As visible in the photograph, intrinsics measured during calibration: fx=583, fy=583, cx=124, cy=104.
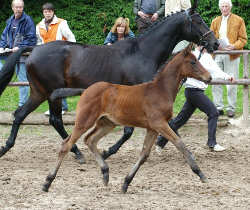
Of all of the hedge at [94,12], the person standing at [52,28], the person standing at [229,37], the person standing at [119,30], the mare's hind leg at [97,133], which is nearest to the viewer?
the mare's hind leg at [97,133]

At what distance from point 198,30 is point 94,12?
907 cm

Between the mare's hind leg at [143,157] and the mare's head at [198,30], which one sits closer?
the mare's hind leg at [143,157]

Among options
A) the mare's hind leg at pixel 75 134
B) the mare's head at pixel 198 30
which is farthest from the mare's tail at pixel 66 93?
the mare's head at pixel 198 30

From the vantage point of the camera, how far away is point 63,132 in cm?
773

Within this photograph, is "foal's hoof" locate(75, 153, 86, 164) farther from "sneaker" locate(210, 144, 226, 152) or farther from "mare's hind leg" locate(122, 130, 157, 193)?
"sneaker" locate(210, 144, 226, 152)

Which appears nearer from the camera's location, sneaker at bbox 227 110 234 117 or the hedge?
sneaker at bbox 227 110 234 117

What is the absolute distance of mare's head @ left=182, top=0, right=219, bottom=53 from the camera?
7.25 meters

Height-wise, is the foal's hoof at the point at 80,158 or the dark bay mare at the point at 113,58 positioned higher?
the dark bay mare at the point at 113,58

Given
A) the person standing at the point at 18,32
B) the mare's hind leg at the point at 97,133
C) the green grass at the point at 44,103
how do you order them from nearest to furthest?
the mare's hind leg at the point at 97,133 < the person standing at the point at 18,32 < the green grass at the point at 44,103

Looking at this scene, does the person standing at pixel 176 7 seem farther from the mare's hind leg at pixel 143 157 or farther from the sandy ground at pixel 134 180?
the mare's hind leg at pixel 143 157

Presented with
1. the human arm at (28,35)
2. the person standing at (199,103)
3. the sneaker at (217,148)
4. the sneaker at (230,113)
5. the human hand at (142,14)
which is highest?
the human hand at (142,14)

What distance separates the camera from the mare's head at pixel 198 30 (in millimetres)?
7246

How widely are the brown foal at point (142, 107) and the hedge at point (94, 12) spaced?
9.15 metres

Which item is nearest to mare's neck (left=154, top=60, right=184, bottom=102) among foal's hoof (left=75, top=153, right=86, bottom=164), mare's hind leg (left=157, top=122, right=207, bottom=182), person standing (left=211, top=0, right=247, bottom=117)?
mare's hind leg (left=157, top=122, right=207, bottom=182)
